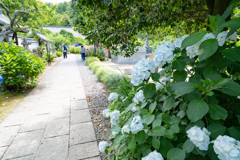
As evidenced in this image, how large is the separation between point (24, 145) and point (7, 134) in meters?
0.61

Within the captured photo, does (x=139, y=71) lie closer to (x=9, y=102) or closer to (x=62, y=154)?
(x=62, y=154)

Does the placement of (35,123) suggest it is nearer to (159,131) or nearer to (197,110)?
(159,131)

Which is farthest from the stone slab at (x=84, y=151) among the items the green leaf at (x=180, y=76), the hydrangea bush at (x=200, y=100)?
the green leaf at (x=180, y=76)

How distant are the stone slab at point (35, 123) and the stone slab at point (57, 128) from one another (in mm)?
142

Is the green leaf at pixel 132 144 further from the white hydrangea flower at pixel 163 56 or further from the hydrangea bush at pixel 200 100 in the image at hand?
the white hydrangea flower at pixel 163 56

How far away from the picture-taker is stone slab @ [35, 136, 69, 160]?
2.02 metres

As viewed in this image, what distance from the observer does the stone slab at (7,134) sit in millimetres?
2361

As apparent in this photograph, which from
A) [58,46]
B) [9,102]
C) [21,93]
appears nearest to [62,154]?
[9,102]

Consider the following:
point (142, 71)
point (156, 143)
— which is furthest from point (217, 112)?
point (142, 71)

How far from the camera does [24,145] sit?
2270 mm

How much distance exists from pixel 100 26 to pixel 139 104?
7.24 ft

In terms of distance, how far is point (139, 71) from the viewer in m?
1.13

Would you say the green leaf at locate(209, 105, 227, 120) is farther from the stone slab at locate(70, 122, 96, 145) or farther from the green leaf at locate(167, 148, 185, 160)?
the stone slab at locate(70, 122, 96, 145)

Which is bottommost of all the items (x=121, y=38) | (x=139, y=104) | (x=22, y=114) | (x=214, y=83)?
(x=22, y=114)
